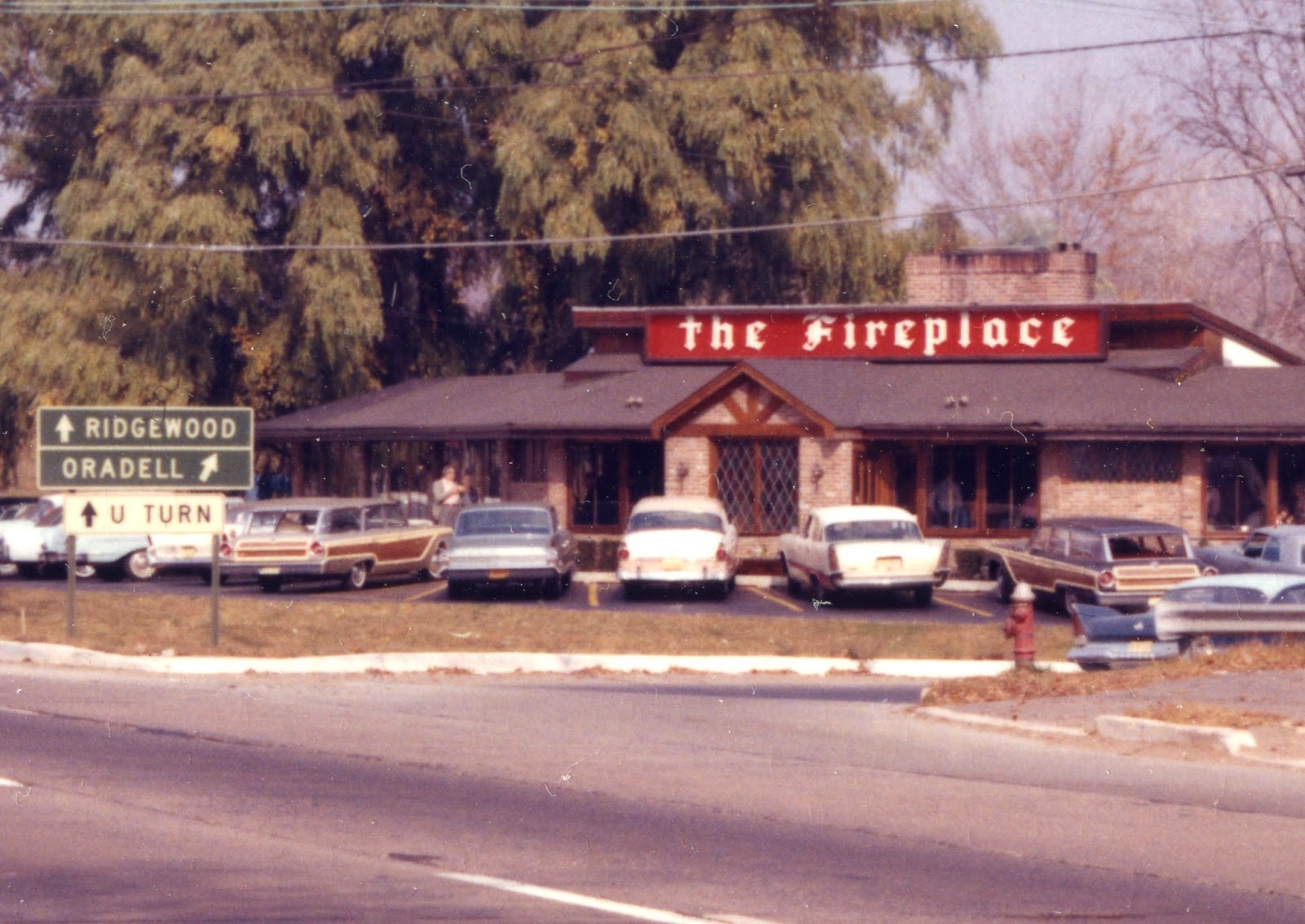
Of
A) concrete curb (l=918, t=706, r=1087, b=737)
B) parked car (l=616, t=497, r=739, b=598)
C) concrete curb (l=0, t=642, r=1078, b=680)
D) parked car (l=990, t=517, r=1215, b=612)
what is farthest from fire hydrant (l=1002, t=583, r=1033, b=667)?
parked car (l=616, t=497, r=739, b=598)

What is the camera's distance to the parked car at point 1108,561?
84.2 feet

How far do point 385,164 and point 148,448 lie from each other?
2536 centimetres

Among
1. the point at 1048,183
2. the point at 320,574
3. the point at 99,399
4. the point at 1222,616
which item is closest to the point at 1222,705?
the point at 1222,616

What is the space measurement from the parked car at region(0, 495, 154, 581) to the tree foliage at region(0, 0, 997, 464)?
7.31 meters

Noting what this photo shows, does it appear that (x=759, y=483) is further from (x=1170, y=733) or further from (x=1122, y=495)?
(x=1170, y=733)

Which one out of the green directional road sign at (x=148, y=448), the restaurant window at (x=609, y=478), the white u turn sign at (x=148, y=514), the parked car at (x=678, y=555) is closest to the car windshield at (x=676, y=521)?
the parked car at (x=678, y=555)

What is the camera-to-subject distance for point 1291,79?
170 ft

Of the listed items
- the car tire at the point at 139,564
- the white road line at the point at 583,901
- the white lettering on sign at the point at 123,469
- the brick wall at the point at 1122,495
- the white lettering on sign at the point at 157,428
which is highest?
the white lettering on sign at the point at 157,428

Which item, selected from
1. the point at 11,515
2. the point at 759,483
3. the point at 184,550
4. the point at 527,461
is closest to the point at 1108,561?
the point at 759,483

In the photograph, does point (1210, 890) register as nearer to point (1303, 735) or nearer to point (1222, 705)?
point (1303, 735)

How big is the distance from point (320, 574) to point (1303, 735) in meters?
20.5

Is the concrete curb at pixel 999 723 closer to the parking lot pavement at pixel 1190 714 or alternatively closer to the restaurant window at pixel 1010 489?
the parking lot pavement at pixel 1190 714

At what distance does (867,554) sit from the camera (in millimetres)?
28469

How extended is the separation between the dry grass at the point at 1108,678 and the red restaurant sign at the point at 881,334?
20.2 m
